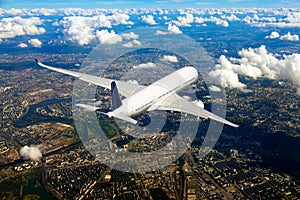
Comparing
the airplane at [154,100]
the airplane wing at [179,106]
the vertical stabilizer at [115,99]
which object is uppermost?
the vertical stabilizer at [115,99]

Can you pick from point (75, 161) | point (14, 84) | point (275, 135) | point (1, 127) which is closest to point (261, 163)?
point (275, 135)

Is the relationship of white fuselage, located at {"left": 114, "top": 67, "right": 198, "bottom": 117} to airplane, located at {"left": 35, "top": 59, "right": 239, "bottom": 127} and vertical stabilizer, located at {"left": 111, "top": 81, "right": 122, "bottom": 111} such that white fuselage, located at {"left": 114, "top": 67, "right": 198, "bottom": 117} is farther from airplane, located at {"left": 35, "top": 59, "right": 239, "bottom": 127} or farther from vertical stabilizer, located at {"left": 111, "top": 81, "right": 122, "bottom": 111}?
vertical stabilizer, located at {"left": 111, "top": 81, "right": 122, "bottom": 111}

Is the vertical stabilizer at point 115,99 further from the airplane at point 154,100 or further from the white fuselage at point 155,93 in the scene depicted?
the white fuselage at point 155,93

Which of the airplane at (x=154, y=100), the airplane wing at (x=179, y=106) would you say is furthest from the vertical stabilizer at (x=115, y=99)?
the airplane wing at (x=179, y=106)

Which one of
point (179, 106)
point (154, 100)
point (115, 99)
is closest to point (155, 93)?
point (154, 100)

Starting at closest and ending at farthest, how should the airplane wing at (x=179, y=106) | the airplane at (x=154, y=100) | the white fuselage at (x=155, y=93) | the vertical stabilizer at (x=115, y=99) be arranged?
the vertical stabilizer at (x=115, y=99), the airplane at (x=154, y=100), the white fuselage at (x=155, y=93), the airplane wing at (x=179, y=106)

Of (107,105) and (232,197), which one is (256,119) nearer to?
(232,197)

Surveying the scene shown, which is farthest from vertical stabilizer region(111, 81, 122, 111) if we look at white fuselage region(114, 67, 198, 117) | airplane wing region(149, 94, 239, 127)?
airplane wing region(149, 94, 239, 127)

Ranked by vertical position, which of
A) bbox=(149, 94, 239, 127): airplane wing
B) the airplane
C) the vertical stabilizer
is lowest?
bbox=(149, 94, 239, 127): airplane wing
